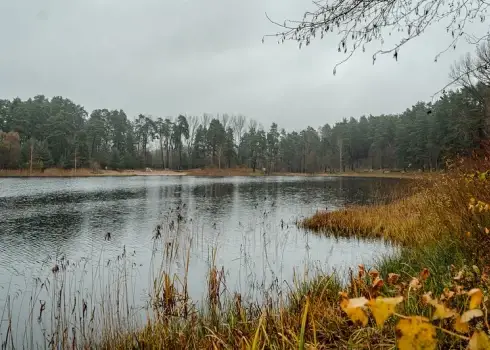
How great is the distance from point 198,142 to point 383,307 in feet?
233

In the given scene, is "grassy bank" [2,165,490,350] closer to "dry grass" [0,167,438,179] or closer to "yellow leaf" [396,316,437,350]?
"yellow leaf" [396,316,437,350]

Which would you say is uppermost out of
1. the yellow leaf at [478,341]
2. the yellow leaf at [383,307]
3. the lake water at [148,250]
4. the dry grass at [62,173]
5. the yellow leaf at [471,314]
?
the dry grass at [62,173]

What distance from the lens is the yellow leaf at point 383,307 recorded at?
2.26ft

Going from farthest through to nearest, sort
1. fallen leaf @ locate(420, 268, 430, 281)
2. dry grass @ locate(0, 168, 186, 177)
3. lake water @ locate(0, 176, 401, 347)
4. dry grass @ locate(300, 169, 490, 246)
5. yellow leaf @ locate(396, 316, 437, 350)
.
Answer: dry grass @ locate(0, 168, 186, 177), lake water @ locate(0, 176, 401, 347), dry grass @ locate(300, 169, 490, 246), fallen leaf @ locate(420, 268, 430, 281), yellow leaf @ locate(396, 316, 437, 350)

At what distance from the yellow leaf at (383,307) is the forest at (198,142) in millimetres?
51092

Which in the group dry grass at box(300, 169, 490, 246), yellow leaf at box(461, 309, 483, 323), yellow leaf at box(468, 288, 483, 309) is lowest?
dry grass at box(300, 169, 490, 246)

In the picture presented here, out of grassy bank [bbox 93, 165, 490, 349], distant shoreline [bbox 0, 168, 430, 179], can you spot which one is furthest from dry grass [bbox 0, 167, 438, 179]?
grassy bank [bbox 93, 165, 490, 349]

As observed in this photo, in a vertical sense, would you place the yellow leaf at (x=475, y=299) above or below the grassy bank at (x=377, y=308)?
above

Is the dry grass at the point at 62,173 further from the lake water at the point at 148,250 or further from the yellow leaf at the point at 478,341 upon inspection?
the yellow leaf at the point at 478,341

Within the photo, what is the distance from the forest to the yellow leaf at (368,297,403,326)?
51.1 metres

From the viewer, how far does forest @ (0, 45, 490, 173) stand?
168 ft

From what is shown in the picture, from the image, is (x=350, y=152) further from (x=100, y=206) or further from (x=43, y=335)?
(x=43, y=335)

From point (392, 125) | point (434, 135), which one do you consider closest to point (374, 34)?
point (434, 135)

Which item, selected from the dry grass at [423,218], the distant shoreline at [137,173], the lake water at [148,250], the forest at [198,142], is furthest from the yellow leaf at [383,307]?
the forest at [198,142]
